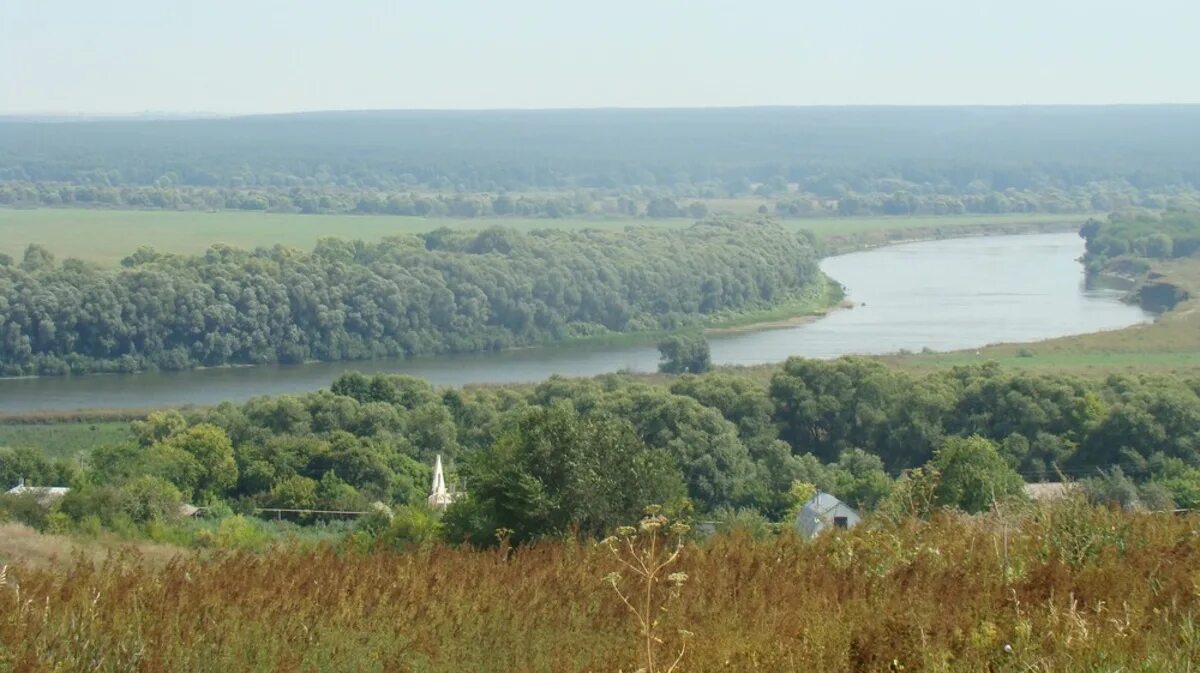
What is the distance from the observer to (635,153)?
104m

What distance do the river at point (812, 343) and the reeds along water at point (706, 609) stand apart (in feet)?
65.9

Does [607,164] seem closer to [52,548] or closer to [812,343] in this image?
[812,343]

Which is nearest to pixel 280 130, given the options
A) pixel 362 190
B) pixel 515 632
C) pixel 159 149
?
pixel 159 149

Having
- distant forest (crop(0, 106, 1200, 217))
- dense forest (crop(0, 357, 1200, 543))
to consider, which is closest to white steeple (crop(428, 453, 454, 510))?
dense forest (crop(0, 357, 1200, 543))

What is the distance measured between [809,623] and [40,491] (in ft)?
31.2

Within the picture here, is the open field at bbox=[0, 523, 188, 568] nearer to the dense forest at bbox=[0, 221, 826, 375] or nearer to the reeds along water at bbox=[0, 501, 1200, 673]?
the reeds along water at bbox=[0, 501, 1200, 673]

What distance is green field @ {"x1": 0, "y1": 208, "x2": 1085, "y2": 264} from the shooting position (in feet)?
134

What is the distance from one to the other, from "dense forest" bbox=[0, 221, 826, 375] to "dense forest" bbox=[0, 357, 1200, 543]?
9790mm

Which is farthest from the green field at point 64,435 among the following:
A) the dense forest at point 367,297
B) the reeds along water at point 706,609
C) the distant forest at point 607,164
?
the distant forest at point 607,164

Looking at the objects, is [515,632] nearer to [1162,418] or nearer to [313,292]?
[1162,418]

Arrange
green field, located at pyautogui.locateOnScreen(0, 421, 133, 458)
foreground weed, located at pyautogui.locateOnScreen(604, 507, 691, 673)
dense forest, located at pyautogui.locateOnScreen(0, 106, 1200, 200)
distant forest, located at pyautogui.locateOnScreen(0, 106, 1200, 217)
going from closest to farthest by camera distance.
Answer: foreground weed, located at pyautogui.locateOnScreen(604, 507, 691, 673) < green field, located at pyautogui.locateOnScreen(0, 421, 133, 458) < distant forest, located at pyautogui.locateOnScreen(0, 106, 1200, 217) < dense forest, located at pyautogui.locateOnScreen(0, 106, 1200, 200)

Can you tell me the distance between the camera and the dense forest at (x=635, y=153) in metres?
77.8

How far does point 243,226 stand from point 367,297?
19.3 metres

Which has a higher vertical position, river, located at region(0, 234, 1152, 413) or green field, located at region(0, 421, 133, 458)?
green field, located at region(0, 421, 133, 458)
